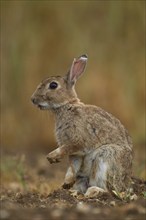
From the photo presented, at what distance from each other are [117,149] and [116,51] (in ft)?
22.5

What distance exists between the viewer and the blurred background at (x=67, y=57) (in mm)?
15102

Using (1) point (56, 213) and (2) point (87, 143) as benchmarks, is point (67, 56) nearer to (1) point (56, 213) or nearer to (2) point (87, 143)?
(2) point (87, 143)

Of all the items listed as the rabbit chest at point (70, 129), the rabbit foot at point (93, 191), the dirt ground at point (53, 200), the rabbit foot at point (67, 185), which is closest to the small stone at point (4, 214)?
the dirt ground at point (53, 200)

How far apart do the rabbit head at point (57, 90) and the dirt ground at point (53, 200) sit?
73cm

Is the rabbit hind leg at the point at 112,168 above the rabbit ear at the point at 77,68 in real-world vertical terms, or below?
below

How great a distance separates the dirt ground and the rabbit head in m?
0.73

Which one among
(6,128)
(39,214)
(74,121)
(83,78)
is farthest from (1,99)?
(39,214)

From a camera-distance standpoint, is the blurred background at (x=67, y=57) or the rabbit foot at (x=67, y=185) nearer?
the rabbit foot at (x=67, y=185)

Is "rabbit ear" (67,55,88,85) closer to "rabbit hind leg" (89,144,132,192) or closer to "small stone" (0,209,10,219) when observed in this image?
"rabbit hind leg" (89,144,132,192)

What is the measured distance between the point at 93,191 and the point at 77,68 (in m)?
1.77

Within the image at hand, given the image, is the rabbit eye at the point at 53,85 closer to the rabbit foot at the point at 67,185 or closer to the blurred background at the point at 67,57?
the rabbit foot at the point at 67,185

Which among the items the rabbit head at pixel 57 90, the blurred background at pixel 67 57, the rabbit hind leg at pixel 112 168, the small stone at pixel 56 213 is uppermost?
the blurred background at pixel 67 57

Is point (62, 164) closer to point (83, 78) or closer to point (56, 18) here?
point (83, 78)

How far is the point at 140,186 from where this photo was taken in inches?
372
